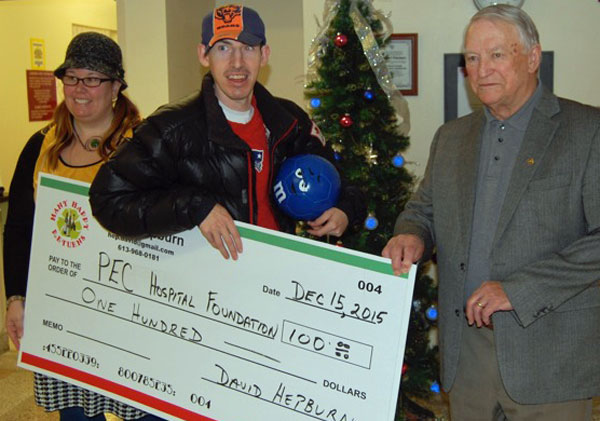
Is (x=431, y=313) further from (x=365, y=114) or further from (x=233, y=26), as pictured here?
(x=233, y=26)

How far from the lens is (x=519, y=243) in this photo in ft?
6.08

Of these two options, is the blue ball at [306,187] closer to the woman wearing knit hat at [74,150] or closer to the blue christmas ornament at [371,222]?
the woman wearing knit hat at [74,150]

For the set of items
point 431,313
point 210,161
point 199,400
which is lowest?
point 431,313

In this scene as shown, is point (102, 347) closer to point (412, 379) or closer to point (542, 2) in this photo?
point (412, 379)

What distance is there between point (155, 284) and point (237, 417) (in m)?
0.48

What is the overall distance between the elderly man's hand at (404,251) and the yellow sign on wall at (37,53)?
18.0 feet

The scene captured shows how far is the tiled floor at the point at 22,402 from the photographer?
372cm

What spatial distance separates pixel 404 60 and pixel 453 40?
11.9 inches

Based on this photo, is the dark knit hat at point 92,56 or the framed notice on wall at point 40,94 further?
the framed notice on wall at point 40,94

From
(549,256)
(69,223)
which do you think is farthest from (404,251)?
(69,223)

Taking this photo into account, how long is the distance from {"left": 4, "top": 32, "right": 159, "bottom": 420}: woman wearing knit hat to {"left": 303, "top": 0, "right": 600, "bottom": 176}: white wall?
→ 1950 millimetres

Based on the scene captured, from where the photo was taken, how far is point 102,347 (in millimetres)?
2113

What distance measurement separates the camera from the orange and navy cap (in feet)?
6.14

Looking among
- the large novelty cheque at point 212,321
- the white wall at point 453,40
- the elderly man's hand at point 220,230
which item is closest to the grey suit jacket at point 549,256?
the large novelty cheque at point 212,321
